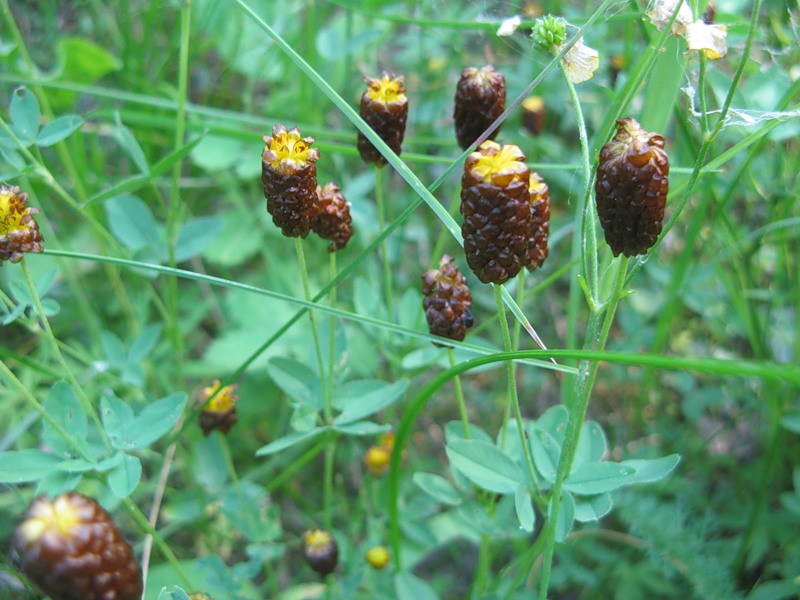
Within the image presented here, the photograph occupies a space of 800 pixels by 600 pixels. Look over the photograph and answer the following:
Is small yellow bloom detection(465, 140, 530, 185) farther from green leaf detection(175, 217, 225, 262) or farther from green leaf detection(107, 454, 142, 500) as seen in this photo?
green leaf detection(175, 217, 225, 262)

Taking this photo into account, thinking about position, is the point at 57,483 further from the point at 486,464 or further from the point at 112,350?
the point at 486,464

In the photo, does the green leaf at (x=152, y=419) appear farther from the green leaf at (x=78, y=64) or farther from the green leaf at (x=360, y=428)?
the green leaf at (x=78, y=64)

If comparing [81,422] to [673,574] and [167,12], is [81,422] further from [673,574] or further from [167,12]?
[167,12]

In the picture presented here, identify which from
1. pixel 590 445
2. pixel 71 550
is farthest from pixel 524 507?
pixel 71 550

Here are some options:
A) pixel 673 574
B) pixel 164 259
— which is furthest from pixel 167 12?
pixel 673 574

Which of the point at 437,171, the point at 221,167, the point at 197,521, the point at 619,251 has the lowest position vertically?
the point at 197,521

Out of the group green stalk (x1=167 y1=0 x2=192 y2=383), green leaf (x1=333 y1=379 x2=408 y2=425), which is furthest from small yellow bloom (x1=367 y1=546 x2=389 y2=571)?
green stalk (x1=167 y1=0 x2=192 y2=383)
